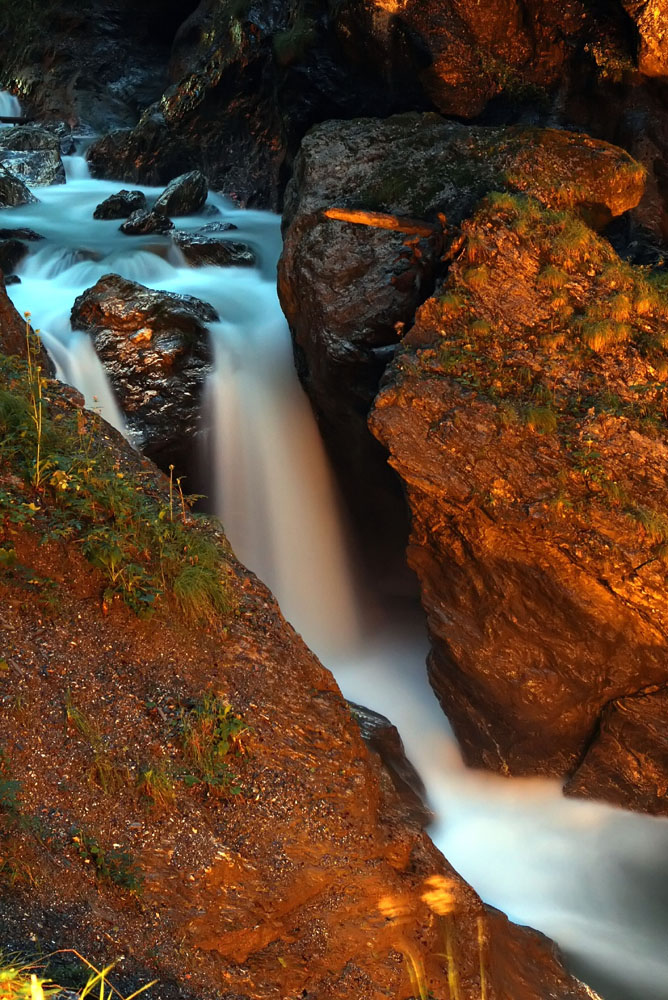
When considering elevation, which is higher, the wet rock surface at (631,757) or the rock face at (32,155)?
the rock face at (32,155)

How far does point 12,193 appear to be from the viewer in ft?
39.9

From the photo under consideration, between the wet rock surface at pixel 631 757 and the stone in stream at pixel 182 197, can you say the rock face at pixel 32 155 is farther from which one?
the wet rock surface at pixel 631 757

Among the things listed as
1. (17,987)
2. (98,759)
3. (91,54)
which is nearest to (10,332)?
(98,759)

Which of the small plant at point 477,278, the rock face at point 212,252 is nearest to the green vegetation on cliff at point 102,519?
the small plant at point 477,278

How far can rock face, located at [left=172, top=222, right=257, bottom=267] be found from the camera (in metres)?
10.4

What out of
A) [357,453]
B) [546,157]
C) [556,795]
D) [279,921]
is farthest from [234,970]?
[546,157]

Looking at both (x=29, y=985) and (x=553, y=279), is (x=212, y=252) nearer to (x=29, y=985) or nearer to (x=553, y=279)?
(x=553, y=279)

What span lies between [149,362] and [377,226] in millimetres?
2506

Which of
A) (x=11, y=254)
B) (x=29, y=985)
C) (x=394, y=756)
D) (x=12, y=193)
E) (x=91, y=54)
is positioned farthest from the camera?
(x=91, y=54)

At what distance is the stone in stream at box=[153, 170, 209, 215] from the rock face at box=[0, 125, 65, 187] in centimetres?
263

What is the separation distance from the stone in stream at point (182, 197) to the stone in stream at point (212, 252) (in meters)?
2.08

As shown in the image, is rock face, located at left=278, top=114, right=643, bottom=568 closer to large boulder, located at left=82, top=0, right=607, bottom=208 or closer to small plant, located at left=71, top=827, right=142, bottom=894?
large boulder, located at left=82, top=0, right=607, bottom=208

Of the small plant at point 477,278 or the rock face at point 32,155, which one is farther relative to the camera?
the rock face at point 32,155

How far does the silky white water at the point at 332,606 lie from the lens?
226 inches
